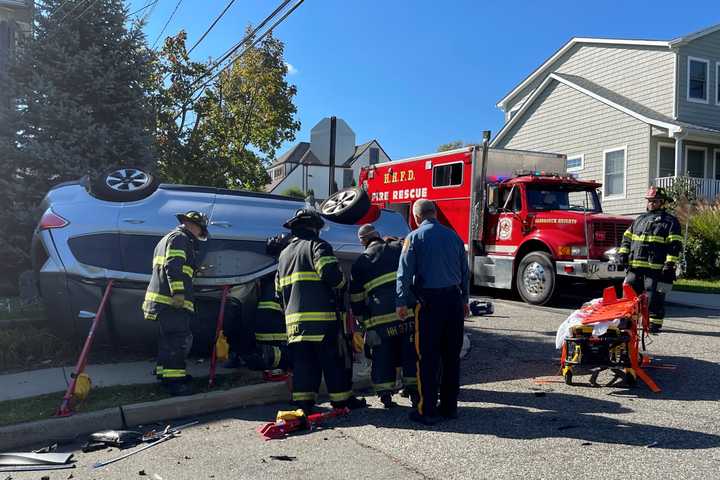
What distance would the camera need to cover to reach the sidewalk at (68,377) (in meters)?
5.79

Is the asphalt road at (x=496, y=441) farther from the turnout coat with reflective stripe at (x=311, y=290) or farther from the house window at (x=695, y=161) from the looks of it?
the house window at (x=695, y=161)

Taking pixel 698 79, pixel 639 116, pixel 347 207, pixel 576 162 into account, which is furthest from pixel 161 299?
pixel 698 79

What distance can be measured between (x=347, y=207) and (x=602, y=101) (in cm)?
1624

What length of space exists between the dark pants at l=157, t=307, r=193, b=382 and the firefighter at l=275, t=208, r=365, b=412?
3.46 ft

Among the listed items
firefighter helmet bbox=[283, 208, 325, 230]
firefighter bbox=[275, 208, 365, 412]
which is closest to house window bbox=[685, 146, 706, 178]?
firefighter helmet bbox=[283, 208, 325, 230]

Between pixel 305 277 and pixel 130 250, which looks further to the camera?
pixel 130 250

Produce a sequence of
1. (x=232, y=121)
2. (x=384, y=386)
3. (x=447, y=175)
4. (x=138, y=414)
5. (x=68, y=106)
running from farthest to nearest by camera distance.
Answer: (x=232, y=121)
(x=447, y=175)
(x=68, y=106)
(x=384, y=386)
(x=138, y=414)

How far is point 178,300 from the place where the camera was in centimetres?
561

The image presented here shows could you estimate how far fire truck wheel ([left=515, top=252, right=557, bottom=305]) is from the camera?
1116cm

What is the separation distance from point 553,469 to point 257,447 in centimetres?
209

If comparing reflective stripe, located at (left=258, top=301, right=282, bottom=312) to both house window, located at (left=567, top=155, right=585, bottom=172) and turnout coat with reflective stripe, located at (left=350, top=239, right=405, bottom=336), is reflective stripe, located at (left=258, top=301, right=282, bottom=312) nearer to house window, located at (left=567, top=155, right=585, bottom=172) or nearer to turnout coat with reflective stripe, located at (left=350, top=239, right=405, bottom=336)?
turnout coat with reflective stripe, located at (left=350, top=239, right=405, bottom=336)

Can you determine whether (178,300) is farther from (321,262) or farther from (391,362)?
(391,362)

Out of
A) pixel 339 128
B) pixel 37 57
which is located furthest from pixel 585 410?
pixel 37 57

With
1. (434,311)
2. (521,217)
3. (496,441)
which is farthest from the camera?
(521,217)
